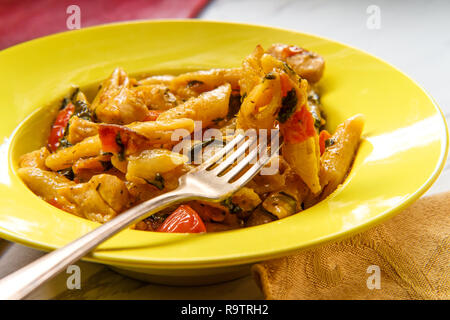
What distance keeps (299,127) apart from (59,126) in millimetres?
1133

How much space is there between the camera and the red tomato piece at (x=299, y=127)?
5.42 feet

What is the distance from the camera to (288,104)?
1.63 metres

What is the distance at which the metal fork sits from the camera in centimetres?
118

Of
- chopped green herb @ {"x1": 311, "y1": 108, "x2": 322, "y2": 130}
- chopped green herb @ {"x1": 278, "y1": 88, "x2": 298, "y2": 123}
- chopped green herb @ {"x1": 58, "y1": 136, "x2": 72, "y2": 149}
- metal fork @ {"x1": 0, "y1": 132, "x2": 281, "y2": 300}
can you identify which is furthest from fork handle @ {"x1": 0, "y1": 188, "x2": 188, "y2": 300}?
chopped green herb @ {"x1": 311, "y1": 108, "x2": 322, "y2": 130}

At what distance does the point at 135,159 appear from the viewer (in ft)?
5.49

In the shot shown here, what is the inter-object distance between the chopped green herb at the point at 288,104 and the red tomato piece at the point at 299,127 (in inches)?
0.8

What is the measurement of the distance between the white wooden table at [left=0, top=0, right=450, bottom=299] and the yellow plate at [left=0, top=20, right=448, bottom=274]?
25 cm

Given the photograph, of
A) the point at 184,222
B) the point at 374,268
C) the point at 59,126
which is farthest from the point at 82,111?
the point at 374,268

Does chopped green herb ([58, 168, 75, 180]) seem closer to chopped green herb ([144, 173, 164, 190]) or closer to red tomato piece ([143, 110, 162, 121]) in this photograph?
red tomato piece ([143, 110, 162, 121])

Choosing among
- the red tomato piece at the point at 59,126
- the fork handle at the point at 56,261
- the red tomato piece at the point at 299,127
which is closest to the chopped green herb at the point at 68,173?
the red tomato piece at the point at 59,126

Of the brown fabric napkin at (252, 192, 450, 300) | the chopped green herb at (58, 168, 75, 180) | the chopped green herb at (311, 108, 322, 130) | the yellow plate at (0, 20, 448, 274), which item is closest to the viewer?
the yellow plate at (0, 20, 448, 274)

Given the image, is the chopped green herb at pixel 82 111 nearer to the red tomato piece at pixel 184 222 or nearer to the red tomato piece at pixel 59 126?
the red tomato piece at pixel 59 126

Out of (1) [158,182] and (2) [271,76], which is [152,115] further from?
(2) [271,76]

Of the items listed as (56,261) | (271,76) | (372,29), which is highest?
(372,29)
